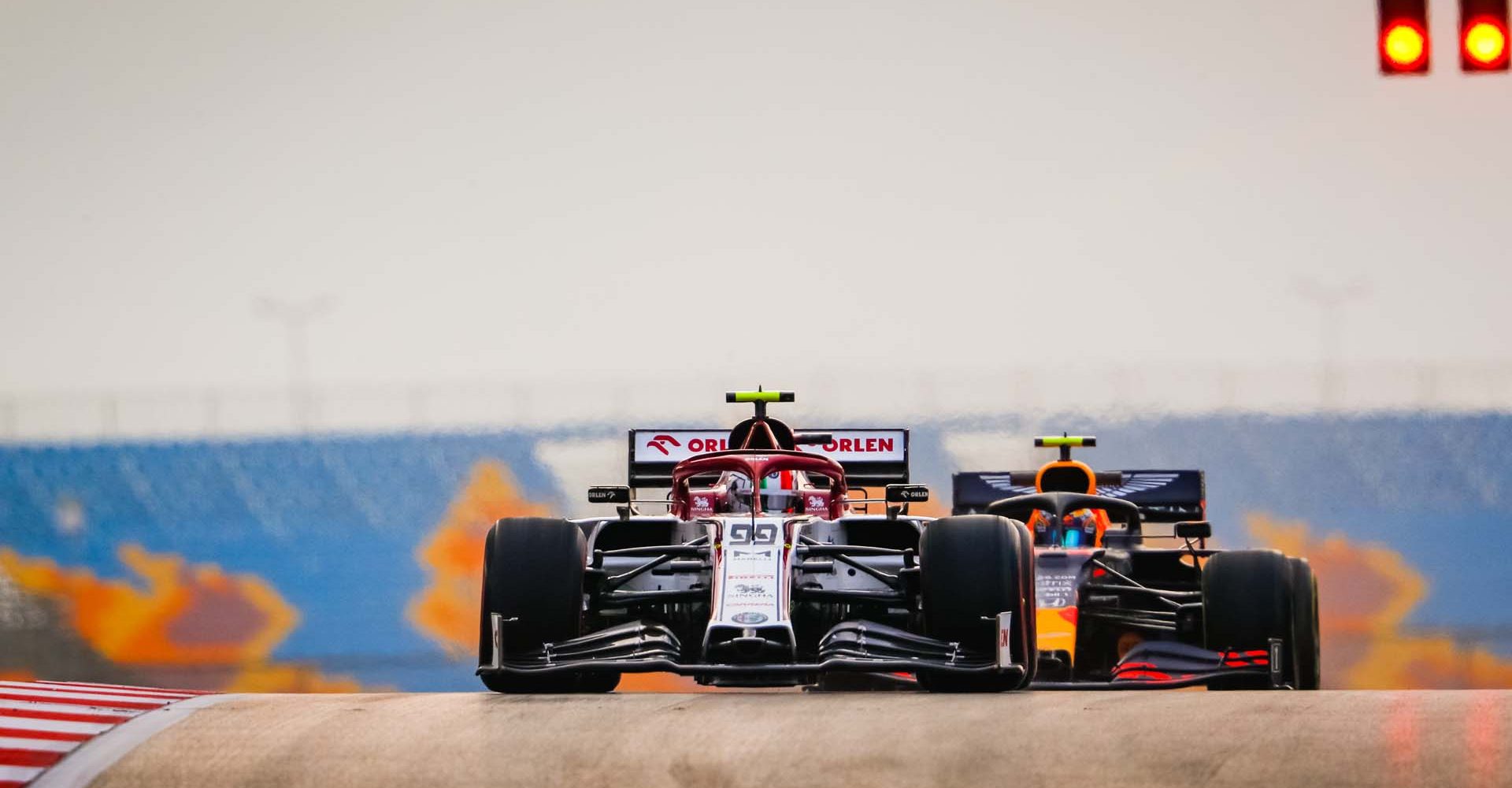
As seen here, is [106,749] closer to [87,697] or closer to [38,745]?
[38,745]

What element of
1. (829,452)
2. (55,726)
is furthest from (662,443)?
(55,726)

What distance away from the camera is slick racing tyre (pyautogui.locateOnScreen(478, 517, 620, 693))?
10.7 meters

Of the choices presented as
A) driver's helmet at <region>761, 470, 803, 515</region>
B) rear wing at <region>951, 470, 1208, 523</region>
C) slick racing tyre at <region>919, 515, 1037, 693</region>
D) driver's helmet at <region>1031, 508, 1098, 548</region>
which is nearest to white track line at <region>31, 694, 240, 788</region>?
slick racing tyre at <region>919, 515, 1037, 693</region>

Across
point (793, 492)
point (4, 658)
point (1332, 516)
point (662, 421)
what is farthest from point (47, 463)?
point (1332, 516)

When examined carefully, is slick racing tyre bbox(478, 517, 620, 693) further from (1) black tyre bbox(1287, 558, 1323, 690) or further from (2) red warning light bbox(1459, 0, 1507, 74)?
(2) red warning light bbox(1459, 0, 1507, 74)

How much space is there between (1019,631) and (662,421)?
467 inches

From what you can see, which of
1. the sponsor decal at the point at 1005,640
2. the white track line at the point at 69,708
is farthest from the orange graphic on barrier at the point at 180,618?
the sponsor decal at the point at 1005,640

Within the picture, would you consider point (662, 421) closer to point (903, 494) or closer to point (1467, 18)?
point (903, 494)

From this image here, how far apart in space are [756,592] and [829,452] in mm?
4823

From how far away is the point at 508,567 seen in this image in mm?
10758

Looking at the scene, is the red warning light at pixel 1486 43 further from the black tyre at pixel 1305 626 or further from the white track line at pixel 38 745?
the white track line at pixel 38 745

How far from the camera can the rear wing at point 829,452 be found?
15133 mm

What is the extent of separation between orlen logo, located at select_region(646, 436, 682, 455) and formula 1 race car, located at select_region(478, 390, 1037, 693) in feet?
7.12

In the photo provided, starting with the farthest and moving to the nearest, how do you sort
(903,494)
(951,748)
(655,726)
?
1. (903,494)
2. (655,726)
3. (951,748)
